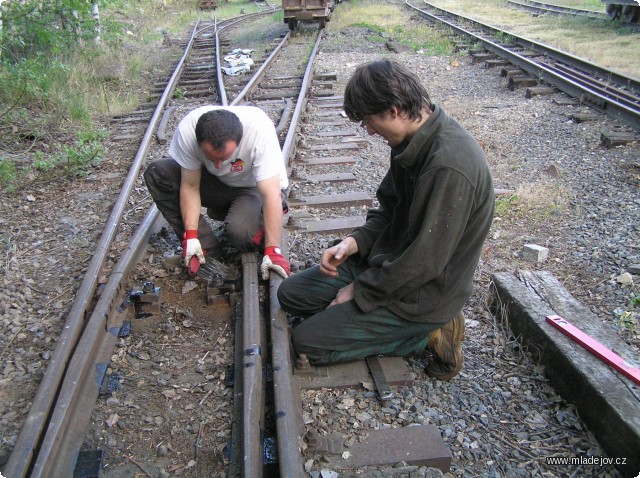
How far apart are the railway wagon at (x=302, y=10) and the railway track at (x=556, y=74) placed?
3.91 metres

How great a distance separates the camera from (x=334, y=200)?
4.79 meters

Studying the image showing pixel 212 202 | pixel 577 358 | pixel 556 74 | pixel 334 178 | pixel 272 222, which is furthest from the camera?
pixel 556 74

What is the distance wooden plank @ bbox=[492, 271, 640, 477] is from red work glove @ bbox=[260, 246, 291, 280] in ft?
4.31

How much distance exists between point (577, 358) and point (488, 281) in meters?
1.14

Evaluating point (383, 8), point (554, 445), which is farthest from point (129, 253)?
point (383, 8)

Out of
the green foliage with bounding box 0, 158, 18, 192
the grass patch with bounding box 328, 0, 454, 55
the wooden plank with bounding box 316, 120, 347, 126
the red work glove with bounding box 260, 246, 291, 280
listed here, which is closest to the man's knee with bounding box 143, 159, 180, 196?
the red work glove with bounding box 260, 246, 291, 280

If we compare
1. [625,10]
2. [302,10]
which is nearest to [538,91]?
[302,10]

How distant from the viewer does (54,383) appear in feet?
8.16

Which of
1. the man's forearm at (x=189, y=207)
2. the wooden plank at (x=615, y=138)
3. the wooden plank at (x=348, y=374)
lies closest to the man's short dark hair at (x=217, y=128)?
the man's forearm at (x=189, y=207)

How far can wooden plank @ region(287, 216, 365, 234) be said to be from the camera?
4.29m

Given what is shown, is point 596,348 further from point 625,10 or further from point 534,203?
point 625,10

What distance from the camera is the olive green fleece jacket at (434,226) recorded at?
2.36m

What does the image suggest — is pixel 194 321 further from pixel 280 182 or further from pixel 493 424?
pixel 493 424

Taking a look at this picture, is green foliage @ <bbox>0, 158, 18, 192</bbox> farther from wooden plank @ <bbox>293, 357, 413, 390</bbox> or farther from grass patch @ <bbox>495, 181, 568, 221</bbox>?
grass patch @ <bbox>495, 181, 568, 221</bbox>
